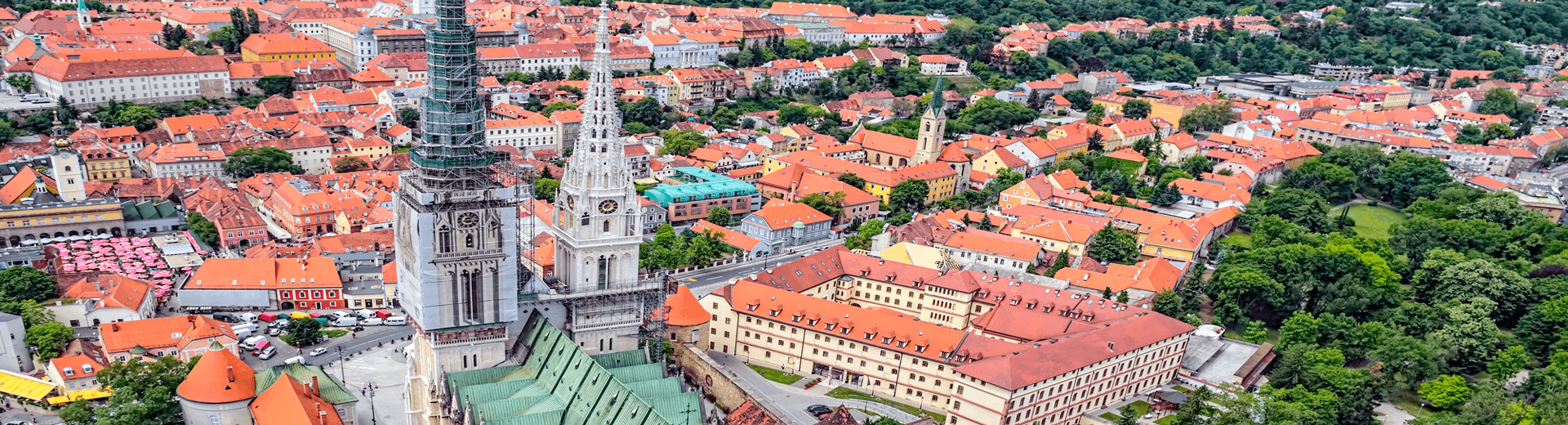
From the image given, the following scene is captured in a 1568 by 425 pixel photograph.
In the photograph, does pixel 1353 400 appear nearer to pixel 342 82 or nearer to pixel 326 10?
pixel 342 82

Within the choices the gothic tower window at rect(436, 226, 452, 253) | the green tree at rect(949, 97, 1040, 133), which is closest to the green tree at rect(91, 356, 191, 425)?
the gothic tower window at rect(436, 226, 452, 253)

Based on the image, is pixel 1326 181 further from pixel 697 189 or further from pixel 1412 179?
pixel 697 189

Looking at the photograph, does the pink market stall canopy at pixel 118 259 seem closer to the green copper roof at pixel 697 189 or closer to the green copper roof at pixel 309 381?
the green copper roof at pixel 309 381

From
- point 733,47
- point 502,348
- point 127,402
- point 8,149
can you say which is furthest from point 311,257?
point 733,47

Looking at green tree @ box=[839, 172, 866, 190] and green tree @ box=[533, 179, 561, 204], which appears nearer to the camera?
green tree @ box=[533, 179, 561, 204]

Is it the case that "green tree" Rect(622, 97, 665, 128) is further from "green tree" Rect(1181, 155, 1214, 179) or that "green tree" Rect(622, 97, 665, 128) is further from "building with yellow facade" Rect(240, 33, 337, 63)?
"green tree" Rect(1181, 155, 1214, 179)
